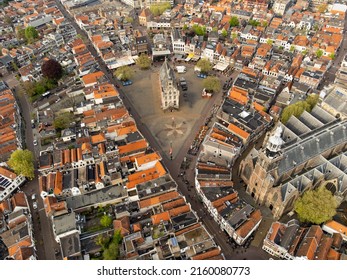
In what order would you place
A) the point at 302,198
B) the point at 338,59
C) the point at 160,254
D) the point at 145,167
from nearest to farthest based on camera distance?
the point at 160,254
the point at 302,198
the point at 145,167
the point at 338,59

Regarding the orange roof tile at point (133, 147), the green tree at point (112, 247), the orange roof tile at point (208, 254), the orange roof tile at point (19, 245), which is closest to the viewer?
the orange roof tile at point (208, 254)

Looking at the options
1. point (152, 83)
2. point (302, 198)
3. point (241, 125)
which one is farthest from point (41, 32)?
point (302, 198)

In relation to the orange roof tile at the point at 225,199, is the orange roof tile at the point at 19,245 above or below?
below

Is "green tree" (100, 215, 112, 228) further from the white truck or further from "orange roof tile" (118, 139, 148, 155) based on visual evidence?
the white truck

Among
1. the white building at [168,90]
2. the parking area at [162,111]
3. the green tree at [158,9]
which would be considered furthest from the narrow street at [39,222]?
the green tree at [158,9]

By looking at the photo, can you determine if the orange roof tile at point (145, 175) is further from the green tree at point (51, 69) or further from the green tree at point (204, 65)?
the green tree at point (51, 69)

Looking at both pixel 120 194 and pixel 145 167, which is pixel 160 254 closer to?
pixel 120 194

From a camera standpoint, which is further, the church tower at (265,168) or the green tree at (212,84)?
the green tree at (212,84)

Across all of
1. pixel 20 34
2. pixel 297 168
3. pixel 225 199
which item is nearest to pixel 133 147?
pixel 225 199
